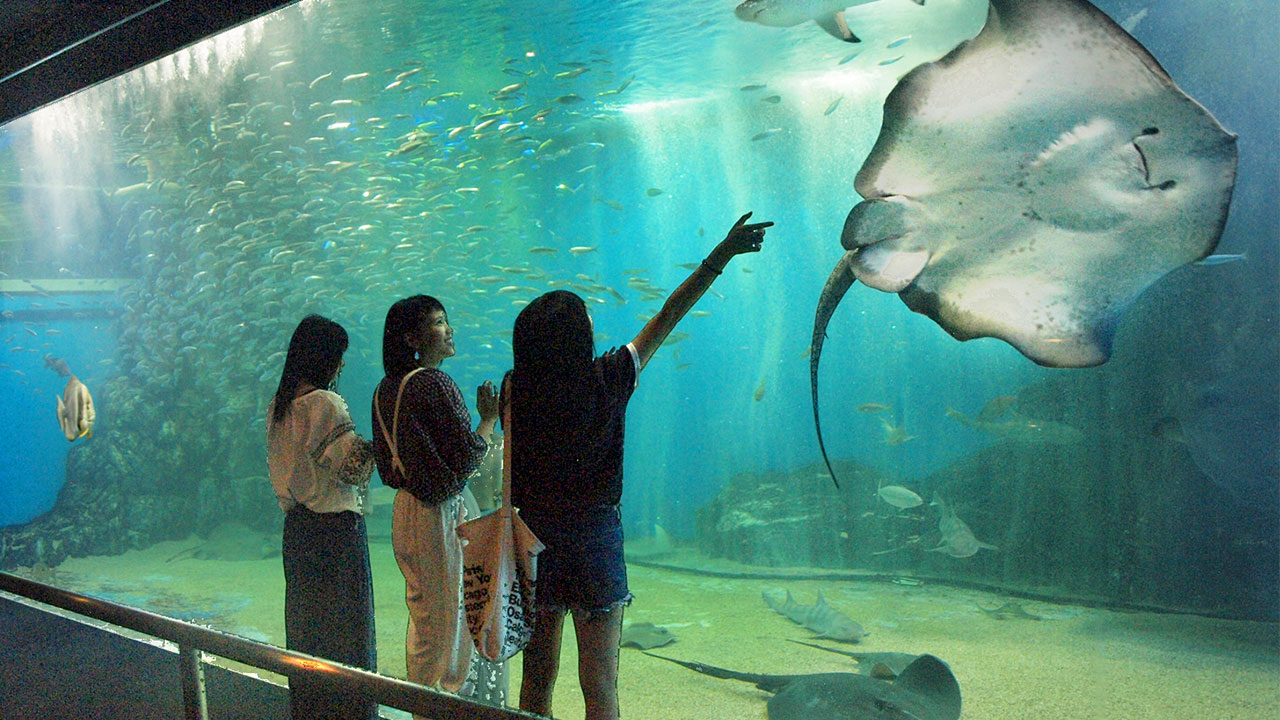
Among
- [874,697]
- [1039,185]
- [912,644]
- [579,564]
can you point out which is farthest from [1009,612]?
[579,564]

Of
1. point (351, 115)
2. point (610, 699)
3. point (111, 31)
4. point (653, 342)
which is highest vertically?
point (351, 115)

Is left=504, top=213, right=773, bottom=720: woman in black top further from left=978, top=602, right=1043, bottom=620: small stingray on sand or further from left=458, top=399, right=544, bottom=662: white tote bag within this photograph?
left=978, top=602, right=1043, bottom=620: small stingray on sand

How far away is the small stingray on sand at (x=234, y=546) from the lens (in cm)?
1079

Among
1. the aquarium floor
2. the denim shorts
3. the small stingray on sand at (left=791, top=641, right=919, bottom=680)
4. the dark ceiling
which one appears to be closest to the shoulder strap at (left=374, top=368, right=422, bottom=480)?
the denim shorts

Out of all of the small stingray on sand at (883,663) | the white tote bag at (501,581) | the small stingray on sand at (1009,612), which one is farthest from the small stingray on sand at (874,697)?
the small stingray on sand at (1009,612)

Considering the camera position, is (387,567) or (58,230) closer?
(387,567)

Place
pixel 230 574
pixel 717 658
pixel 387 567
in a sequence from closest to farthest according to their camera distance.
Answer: pixel 717 658 → pixel 230 574 → pixel 387 567

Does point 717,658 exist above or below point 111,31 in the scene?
below

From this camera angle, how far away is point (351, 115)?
12.3m

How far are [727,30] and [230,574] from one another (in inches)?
383

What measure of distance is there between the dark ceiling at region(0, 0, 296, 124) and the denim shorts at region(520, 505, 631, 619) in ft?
7.11

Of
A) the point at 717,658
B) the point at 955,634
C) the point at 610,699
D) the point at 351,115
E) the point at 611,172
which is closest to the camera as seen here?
the point at 610,699

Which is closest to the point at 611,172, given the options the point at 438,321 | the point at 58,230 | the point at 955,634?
the point at 58,230

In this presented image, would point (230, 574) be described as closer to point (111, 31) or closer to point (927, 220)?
point (111, 31)
